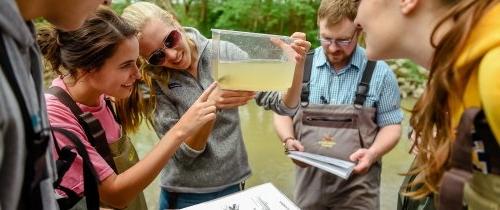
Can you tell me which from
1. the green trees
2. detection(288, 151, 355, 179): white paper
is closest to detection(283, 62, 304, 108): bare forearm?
detection(288, 151, 355, 179): white paper

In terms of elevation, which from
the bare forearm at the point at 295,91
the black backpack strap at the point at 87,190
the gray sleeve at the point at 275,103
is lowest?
the black backpack strap at the point at 87,190

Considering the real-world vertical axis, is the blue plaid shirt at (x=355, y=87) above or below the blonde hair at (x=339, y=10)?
below

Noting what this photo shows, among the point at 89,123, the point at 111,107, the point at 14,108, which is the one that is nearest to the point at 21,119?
the point at 14,108

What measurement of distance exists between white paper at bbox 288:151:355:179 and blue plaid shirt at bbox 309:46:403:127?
30cm

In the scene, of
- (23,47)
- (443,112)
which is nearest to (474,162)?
(443,112)

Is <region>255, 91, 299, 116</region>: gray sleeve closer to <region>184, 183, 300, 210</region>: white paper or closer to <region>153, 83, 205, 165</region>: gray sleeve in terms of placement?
<region>153, 83, 205, 165</region>: gray sleeve

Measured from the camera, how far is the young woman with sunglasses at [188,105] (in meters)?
1.78

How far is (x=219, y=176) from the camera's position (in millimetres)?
1906

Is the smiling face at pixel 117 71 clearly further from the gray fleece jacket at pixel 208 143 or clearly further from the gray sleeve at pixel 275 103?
the gray sleeve at pixel 275 103

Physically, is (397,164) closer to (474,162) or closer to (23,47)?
(474,162)

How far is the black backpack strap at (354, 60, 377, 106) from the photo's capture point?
83.6 inches

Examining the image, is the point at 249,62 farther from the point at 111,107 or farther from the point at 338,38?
the point at 338,38

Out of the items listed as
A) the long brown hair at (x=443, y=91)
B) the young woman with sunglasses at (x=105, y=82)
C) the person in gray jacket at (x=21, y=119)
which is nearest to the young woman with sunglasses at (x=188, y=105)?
the young woman with sunglasses at (x=105, y=82)

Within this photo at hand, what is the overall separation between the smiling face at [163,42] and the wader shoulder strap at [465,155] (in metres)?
1.21
